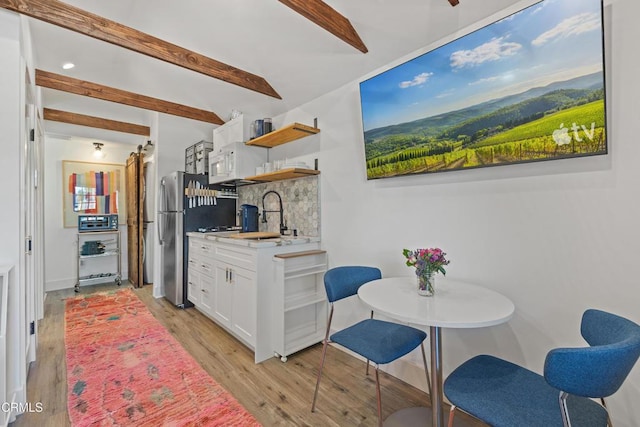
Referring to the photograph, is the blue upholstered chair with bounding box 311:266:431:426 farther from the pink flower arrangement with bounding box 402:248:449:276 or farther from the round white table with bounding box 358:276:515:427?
the pink flower arrangement with bounding box 402:248:449:276

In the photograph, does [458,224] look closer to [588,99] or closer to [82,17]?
[588,99]

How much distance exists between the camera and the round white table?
1.22 m

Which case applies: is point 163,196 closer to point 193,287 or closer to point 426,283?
point 193,287

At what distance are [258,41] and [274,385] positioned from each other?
2873mm

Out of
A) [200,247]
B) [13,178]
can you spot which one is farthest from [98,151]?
[13,178]

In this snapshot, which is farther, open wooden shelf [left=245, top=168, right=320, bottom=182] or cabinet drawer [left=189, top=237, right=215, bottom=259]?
cabinet drawer [left=189, top=237, right=215, bottom=259]

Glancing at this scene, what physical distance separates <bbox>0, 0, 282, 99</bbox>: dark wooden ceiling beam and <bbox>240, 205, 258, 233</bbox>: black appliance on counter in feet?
4.28

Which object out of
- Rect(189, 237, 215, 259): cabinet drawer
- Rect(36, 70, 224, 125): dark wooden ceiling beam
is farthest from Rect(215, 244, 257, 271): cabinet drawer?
Rect(36, 70, 224, 125): dark wooden ceiling beam

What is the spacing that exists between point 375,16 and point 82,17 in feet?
7.25

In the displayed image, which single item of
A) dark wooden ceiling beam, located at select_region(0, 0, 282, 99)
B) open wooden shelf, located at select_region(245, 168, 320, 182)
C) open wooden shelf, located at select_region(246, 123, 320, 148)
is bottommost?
open wooden shelf, located at select_region(245, 168, 320, 182)

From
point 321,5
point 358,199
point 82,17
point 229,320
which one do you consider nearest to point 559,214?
point 358,199

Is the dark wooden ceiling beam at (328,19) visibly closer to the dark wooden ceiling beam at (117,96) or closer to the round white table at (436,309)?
the round white table at (436,309)

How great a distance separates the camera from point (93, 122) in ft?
14.5

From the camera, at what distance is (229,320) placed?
2844mm
